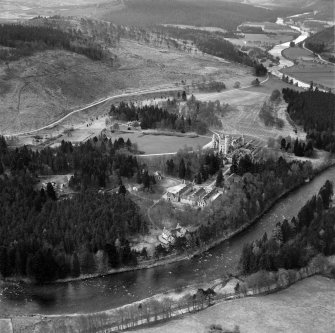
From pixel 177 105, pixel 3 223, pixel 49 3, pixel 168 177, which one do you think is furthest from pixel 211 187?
pixel 49 3

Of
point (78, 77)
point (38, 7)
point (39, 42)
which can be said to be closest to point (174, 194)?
point (78, 77)

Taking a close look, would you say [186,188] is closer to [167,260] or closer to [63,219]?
[167,260]

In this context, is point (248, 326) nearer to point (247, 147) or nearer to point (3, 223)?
point (3, 223)

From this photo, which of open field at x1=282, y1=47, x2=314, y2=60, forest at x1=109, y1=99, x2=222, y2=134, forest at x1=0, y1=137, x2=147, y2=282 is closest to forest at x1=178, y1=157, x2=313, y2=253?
forest at x1=0, y1=137, x2=147, y2=282

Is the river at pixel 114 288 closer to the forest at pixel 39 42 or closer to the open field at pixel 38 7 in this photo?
the forest at pixel 39 42

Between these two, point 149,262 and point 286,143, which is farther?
point 286,143

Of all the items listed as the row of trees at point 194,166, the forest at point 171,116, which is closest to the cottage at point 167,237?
the row of trees at point 194,166
